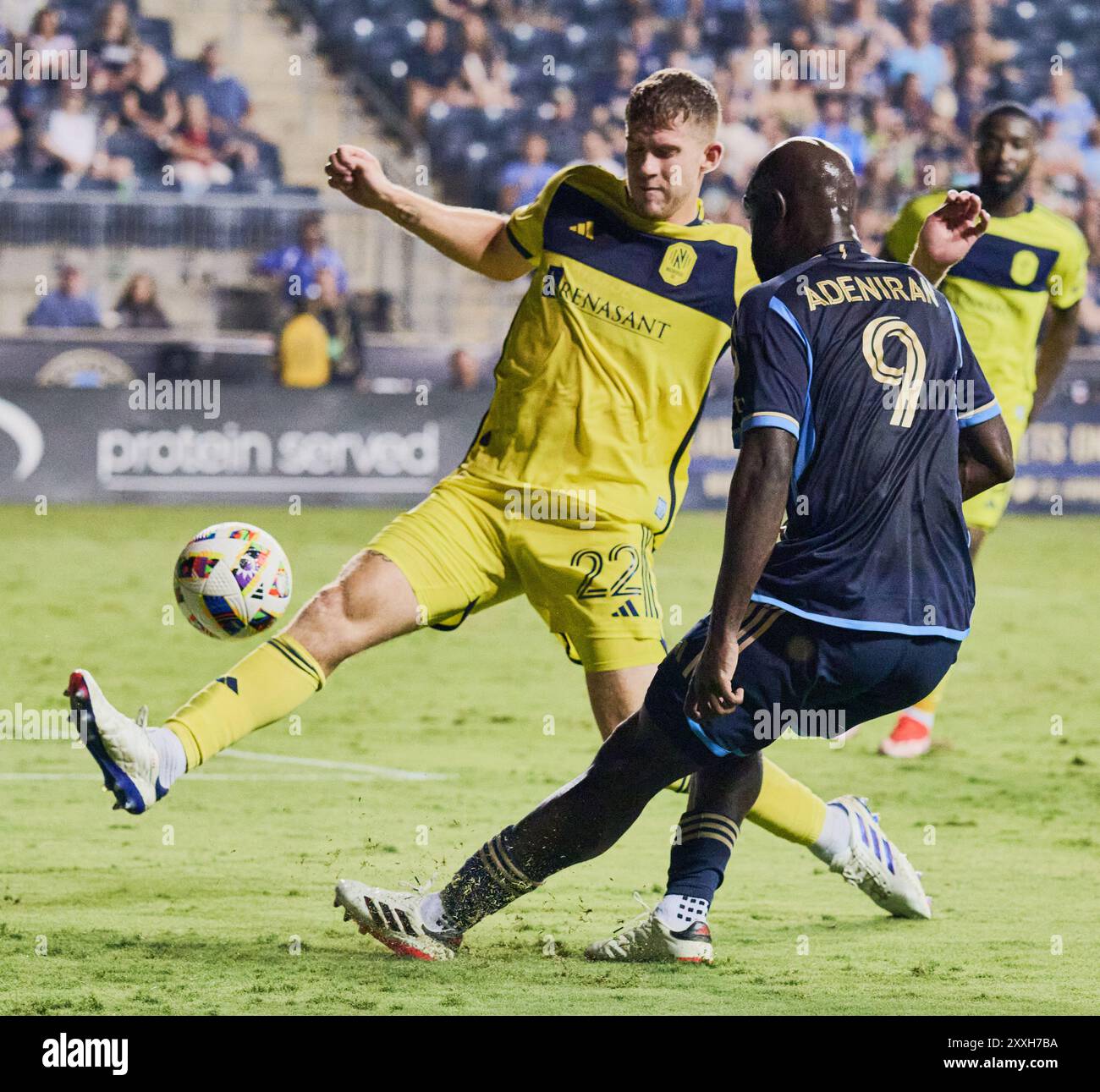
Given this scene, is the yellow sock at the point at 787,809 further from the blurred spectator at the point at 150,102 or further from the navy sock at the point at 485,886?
the blurred spectator at the point at 150,102

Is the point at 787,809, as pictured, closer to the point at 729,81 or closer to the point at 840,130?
the point at 840,130

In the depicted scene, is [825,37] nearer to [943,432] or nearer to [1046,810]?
[1046,810]

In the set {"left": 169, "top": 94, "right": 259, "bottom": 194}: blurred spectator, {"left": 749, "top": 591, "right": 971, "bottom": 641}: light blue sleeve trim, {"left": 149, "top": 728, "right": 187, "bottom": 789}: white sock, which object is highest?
{"left": 169, "top": 94, "right": 259, "bottom": 194}: blurred spectator

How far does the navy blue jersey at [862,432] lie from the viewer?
14.7 ft

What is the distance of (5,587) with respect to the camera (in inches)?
537

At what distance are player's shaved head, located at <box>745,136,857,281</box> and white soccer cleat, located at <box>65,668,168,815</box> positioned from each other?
79.3 inches

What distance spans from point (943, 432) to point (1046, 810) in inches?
142

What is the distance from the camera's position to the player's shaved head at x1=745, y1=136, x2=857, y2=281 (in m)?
4.71

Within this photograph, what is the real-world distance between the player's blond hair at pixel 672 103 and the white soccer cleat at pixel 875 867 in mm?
2098

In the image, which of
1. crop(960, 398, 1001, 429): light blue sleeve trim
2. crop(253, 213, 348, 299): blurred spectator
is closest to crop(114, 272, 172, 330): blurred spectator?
crop(253, 213, 348, 299): blurred spectator

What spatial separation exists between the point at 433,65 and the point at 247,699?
18.5 meters

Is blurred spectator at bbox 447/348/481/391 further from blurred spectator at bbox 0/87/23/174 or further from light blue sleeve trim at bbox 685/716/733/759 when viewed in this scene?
light blue sleeve trim at bbox 685/716/733/759
